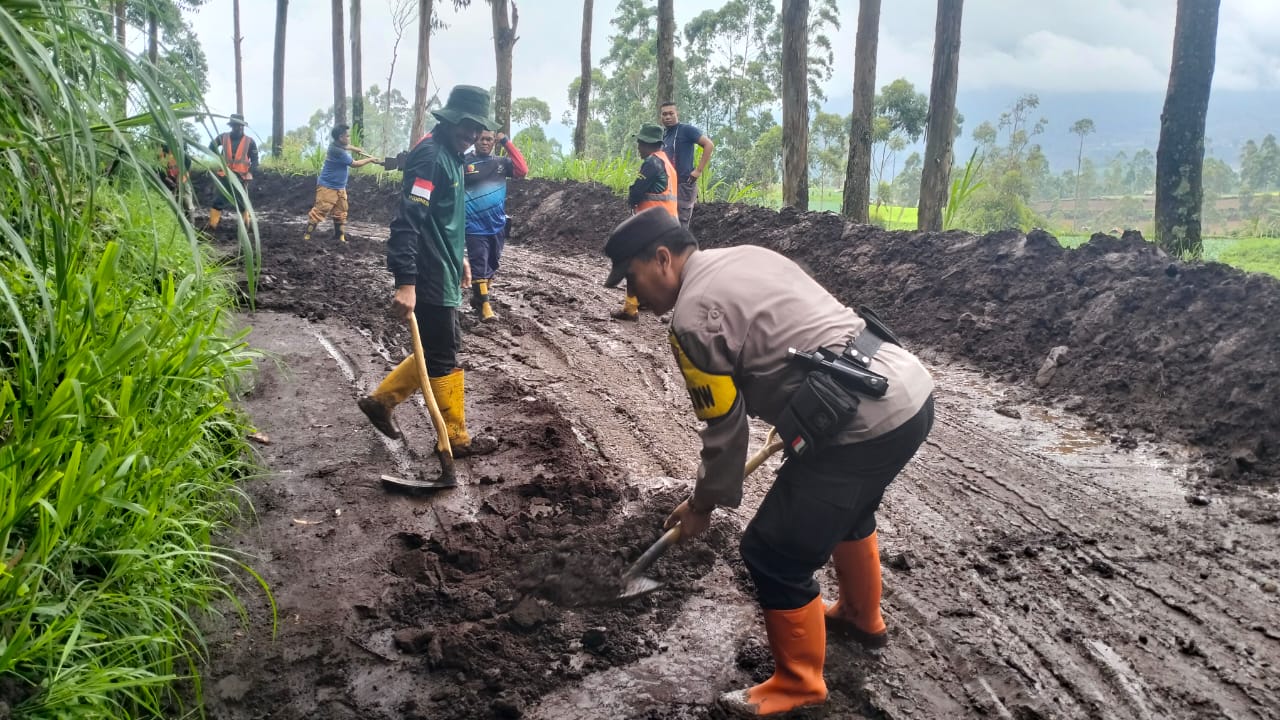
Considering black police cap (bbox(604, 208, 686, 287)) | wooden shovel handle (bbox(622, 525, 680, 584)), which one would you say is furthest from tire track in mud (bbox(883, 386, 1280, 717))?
black police cap (bbox(604, 208, 686, 287))

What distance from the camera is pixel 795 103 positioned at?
12.9 metres

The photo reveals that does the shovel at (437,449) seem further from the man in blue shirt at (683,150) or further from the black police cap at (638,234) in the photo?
the man in blue shirt at (683,150)

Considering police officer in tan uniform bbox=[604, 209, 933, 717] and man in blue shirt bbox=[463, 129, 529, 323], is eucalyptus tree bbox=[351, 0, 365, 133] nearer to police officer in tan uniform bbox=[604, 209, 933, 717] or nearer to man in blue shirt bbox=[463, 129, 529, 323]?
man in blue shirt bbox=[463, 129, 529, 323]

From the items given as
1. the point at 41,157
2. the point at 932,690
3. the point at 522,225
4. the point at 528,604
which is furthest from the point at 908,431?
the point at 522,225

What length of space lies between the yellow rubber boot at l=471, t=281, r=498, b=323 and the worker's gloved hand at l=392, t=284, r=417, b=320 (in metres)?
3.50

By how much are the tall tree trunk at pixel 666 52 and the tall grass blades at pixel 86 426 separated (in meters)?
12.5

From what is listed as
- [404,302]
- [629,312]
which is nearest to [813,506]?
[404,302]

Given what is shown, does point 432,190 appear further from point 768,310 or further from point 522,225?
point 522,225

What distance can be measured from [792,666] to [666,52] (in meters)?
14.3

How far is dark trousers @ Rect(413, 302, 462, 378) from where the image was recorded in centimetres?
492

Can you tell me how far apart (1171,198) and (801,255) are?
3.85 metres

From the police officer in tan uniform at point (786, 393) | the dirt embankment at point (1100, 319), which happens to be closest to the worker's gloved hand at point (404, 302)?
the police officer in tan uniform at point (786, 393)

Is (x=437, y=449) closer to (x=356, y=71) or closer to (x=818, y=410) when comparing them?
(x=818, y=410)

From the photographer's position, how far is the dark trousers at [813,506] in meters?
2.59
